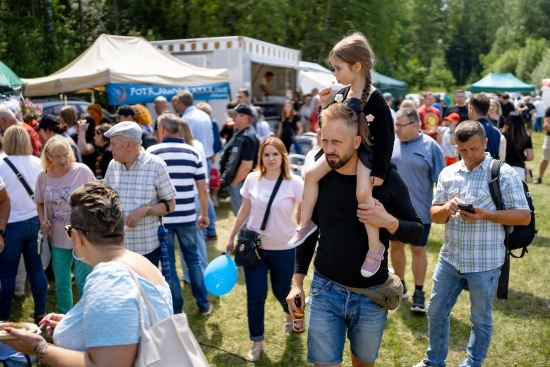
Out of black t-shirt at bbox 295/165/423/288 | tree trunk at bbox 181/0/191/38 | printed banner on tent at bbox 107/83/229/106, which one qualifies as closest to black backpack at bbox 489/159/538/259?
black t-shirt at bbox 295/165/423/288

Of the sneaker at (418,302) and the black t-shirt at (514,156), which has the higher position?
the black t-shirt at (514,156)

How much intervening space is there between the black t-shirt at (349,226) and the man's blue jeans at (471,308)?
115 centimetres

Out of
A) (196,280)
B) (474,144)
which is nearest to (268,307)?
(196,280)

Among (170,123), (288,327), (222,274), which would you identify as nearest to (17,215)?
(170,123)

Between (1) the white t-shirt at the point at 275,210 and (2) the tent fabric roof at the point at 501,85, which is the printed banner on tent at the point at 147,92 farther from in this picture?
(2) the tent fabric roof at the point at 501,85

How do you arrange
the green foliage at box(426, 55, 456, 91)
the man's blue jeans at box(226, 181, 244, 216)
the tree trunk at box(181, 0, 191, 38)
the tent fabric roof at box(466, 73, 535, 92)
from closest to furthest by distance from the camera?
the man's blue jeans at box(226, 181, 244, 216), the tree trunk at box(181, 0, 191, 38), the tent fabric roof at box(466, 73, 535, 92), the green foliage at box(426, 55, 456, 91)

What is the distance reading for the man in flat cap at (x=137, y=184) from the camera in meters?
4.38

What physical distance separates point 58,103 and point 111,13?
13.0 m

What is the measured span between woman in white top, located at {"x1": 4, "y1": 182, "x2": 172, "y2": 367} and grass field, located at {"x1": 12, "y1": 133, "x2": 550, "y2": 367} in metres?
2.56

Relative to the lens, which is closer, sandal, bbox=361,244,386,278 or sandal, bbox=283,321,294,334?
sandal, bbox=361,244,386,278

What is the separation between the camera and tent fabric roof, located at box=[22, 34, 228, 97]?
960 cm

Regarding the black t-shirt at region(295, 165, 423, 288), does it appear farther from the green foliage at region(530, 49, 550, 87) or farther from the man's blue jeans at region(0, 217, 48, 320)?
the green foliage at region(530, 49, 550, 87)

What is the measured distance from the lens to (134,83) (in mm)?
9766

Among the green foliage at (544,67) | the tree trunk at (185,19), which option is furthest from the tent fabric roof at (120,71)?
the tree trunk at (185,19)
